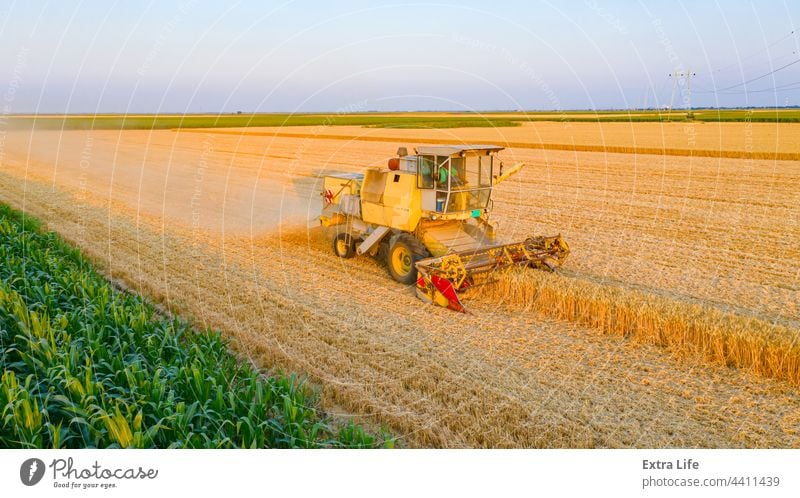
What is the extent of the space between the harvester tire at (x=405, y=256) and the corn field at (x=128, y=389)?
3550 millimetres

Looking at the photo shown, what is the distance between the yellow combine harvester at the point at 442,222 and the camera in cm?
927

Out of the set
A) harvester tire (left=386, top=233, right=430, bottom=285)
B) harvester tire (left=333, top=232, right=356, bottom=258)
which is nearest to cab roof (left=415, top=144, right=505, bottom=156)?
harvester tire (left=386, top=233, right=430, bottom=285)

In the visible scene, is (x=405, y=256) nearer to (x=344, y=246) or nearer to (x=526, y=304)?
(x=344, y=246)

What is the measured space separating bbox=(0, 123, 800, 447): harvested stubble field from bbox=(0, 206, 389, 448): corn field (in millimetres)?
910

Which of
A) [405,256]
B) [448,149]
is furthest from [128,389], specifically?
[448,149]

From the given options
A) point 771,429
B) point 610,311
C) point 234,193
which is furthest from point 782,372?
point 234,193

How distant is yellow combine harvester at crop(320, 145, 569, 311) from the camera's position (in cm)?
927

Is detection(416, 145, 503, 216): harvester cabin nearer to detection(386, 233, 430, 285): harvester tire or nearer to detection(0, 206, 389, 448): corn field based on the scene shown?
detection(386, 233, 430, 285): harvester tire

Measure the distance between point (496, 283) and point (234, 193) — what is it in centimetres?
1412

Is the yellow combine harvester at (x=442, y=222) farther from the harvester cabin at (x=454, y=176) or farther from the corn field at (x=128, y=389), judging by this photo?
the corn field at (x=128, y=389)

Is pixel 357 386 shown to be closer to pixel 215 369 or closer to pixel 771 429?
pixel 215 369

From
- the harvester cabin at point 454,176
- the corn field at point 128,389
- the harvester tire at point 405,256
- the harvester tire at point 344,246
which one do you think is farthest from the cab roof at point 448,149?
the corn field at point 128,389

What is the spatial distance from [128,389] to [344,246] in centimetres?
Result: 674
